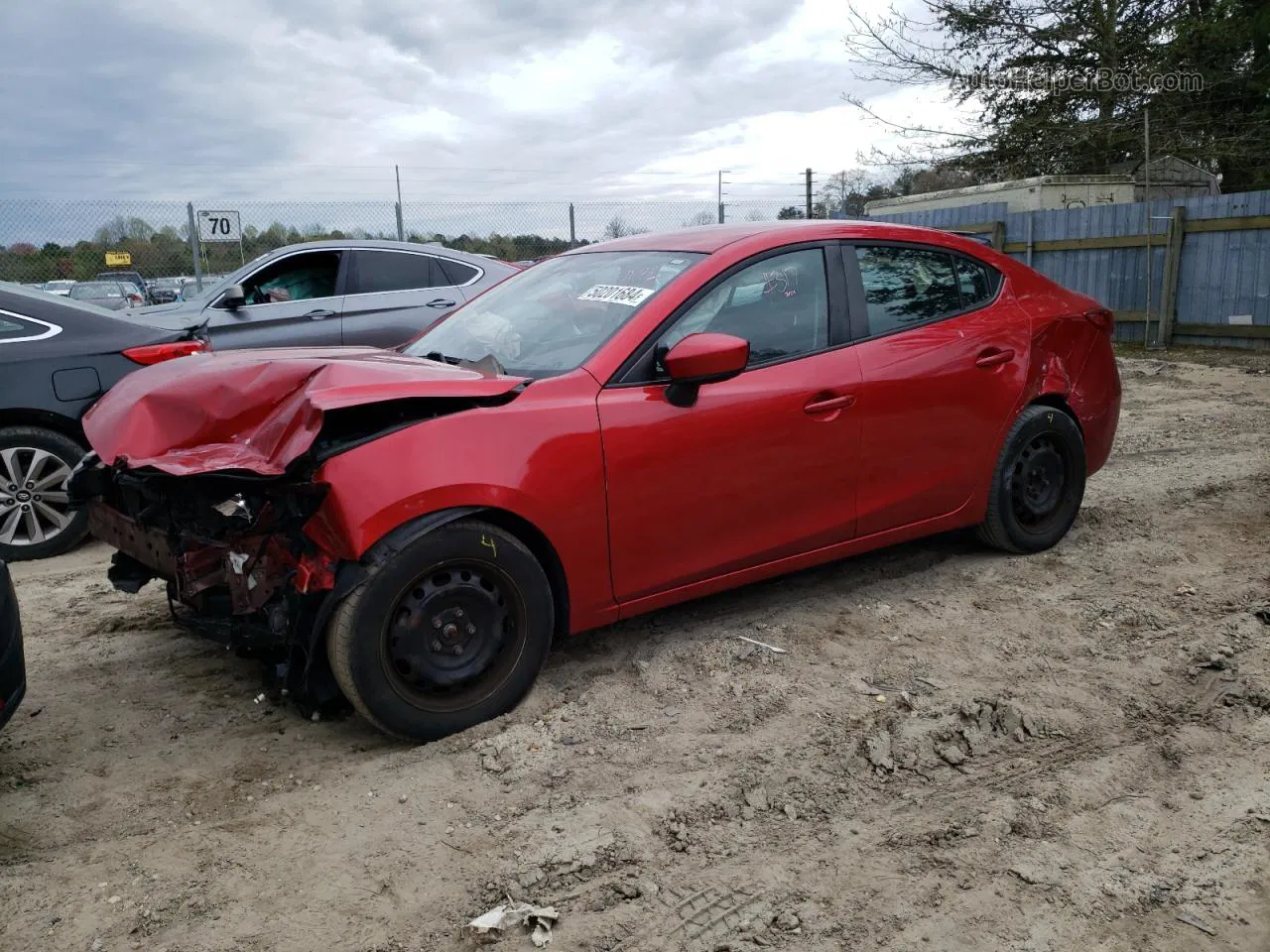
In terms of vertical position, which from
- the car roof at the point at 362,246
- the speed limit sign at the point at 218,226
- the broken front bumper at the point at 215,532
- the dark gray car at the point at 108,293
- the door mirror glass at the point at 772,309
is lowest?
the broken front bumper at the point at 215,532

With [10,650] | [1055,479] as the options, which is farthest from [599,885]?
[1055,479]

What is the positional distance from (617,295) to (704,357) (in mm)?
594

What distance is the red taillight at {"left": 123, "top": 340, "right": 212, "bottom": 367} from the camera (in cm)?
577

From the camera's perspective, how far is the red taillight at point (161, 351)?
227 inches

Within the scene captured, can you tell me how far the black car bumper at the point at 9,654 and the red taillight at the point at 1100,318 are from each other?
15.3 feet

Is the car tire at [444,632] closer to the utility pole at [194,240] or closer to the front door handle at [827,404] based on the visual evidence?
the front door handle at [827,404]

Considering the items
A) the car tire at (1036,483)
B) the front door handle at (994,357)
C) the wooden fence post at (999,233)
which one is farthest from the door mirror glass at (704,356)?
the wooden fence post at (999,233)

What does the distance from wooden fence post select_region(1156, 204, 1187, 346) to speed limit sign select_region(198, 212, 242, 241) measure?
12.8m

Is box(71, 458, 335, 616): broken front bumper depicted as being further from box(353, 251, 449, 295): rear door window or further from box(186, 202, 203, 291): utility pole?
box(186, 202, 203, 291): utility pole

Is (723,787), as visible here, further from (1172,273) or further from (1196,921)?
(1172,273)

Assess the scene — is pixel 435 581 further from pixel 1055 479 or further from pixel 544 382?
pixel 1055 479

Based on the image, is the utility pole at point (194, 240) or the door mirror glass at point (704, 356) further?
the utility pole at point (194, 240)

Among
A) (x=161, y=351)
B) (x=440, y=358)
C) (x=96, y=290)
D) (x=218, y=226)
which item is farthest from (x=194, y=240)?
(x=440, y=358)

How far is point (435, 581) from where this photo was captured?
3.26 m
